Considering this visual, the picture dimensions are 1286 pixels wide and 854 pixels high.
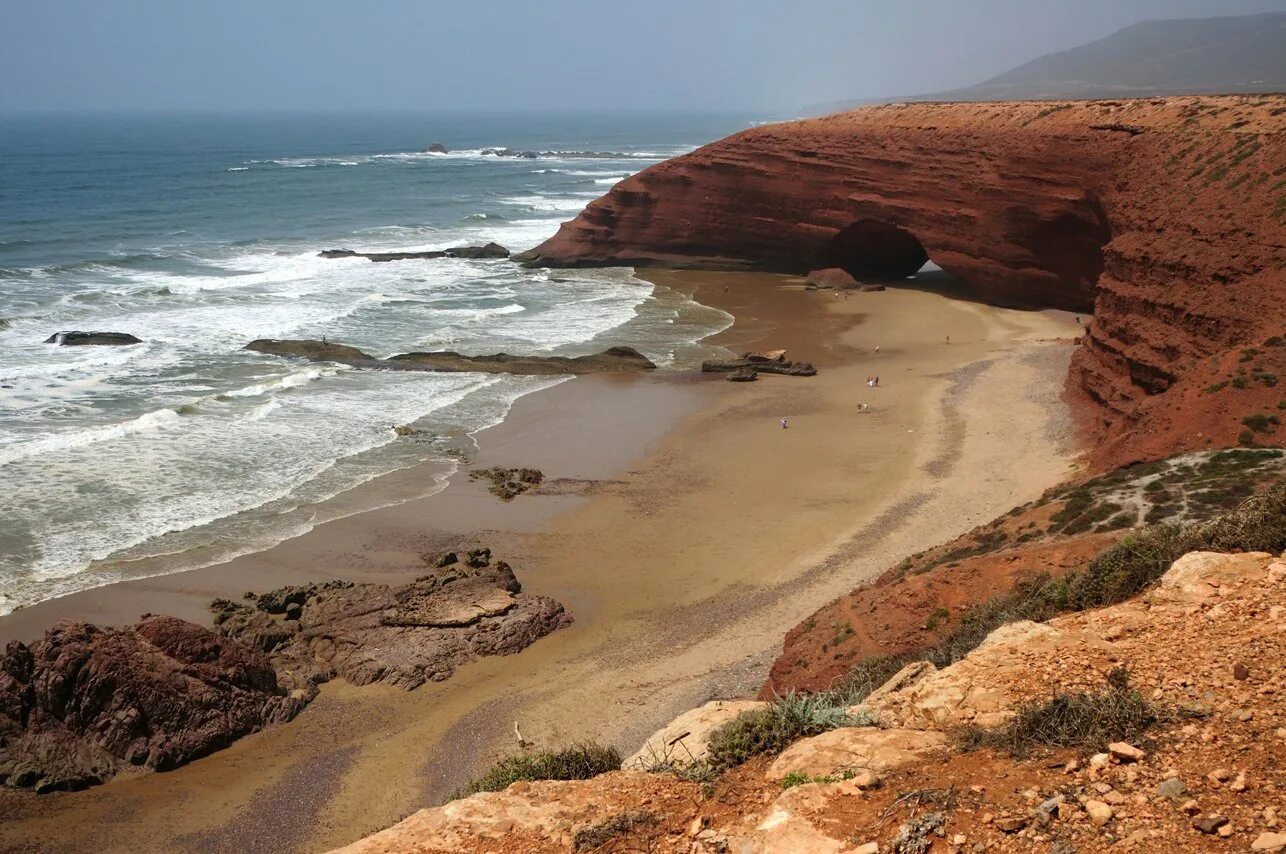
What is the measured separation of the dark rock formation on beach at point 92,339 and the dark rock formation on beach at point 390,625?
2086cm

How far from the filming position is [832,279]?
4538cm

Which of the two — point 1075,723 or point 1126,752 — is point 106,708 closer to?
point 1075,723

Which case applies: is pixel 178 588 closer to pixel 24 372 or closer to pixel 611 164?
pixel 24 372

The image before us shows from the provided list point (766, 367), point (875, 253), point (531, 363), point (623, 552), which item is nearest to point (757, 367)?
point (766, 367)

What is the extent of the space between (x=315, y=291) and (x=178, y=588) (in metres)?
29.4

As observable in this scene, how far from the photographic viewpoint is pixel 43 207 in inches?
2859

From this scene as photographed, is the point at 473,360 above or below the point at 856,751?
below

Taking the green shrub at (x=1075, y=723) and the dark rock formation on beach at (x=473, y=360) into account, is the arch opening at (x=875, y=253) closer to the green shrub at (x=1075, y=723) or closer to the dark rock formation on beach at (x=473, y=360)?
the dark rock formation on beach at (x=473, y=360)

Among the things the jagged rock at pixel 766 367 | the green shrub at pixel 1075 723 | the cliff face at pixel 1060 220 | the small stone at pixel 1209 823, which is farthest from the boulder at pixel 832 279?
the small stone at pixel 1209 823

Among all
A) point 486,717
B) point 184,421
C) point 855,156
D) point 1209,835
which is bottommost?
point 486,717

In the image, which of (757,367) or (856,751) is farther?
(757,367)

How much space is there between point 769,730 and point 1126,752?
242 cm

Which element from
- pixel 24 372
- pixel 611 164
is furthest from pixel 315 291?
pixel 611 164

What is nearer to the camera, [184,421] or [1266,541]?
[1266,541]
